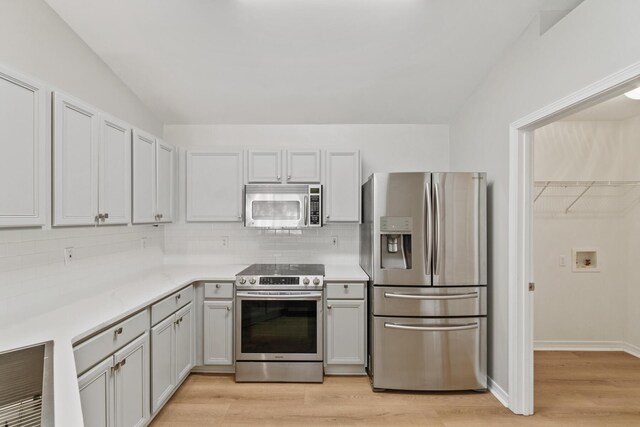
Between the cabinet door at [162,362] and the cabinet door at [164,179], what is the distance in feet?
3.48

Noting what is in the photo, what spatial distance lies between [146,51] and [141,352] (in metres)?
2.29

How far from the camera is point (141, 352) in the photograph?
2242 mm

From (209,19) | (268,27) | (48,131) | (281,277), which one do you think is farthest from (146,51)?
(281,277)

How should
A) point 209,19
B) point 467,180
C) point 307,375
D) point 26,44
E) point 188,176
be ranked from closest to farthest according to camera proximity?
point 26,44
point 209,19
point 467,180
point 307,375
point 188,176

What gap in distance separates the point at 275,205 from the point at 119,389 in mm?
2003

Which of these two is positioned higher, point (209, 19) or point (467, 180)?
point (209, 19)

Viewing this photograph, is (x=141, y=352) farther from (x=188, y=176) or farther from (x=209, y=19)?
(x=209, y=19)

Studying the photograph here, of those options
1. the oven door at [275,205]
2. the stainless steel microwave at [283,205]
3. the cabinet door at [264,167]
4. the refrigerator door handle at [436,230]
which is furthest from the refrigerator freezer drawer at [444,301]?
the cabinet door at [264,167]

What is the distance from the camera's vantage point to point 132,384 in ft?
6.99

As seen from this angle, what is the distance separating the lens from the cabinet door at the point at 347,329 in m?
3.15

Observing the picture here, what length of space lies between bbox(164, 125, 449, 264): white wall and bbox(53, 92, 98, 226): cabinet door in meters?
1.74

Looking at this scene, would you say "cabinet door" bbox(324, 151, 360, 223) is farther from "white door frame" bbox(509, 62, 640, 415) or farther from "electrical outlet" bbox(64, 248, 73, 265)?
"electrical outlet" bbox(64, 248, 73, 265)

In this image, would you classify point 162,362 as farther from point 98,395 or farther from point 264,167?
point 264,167

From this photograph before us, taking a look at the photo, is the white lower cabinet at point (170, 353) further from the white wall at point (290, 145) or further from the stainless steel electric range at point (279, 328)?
the white wall at point (290, 145)
